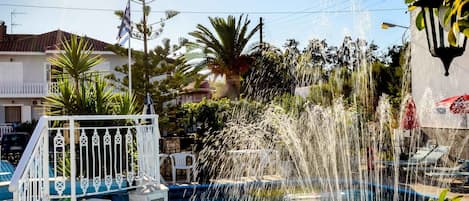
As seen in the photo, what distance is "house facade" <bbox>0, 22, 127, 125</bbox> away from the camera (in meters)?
22.5

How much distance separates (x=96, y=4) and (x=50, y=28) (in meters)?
4.69

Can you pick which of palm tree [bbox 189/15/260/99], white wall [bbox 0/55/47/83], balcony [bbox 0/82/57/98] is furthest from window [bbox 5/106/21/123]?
palm tree [bbox 189/15/260/99]

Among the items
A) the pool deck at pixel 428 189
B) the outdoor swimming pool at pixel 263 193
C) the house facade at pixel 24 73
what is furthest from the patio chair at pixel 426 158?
the house facade at pixel 24 73

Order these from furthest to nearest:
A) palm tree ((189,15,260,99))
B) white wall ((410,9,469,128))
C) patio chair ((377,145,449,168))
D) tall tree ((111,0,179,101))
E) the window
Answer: the window, palm tree ((189,15,260,99)), tall tree ((111,0,179,101)), white wall ((410,9,469,128)), patio chair ((377,145,449,168))

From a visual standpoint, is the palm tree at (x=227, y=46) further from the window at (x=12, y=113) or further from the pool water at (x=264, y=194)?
the pool water at (x=264, y=194)

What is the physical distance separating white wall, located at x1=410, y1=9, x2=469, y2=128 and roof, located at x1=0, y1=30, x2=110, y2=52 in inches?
563

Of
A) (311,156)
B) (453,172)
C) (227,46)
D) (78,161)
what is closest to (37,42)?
(227,46)

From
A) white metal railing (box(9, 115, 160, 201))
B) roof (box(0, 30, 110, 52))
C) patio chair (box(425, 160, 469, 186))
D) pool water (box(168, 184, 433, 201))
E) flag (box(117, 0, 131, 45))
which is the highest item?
roof (box(0, 30, 110, 52))

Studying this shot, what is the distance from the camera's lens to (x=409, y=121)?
11703mm

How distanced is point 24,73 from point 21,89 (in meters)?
0.90

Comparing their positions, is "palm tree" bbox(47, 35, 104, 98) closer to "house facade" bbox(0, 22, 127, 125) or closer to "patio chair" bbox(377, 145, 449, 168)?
"patio chair" bbox(377, 145, 449, 168)

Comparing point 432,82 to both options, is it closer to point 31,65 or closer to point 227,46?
point 227,46

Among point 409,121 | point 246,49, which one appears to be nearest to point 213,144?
point 409,121

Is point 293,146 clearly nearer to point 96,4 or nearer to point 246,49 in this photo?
point 246,49
